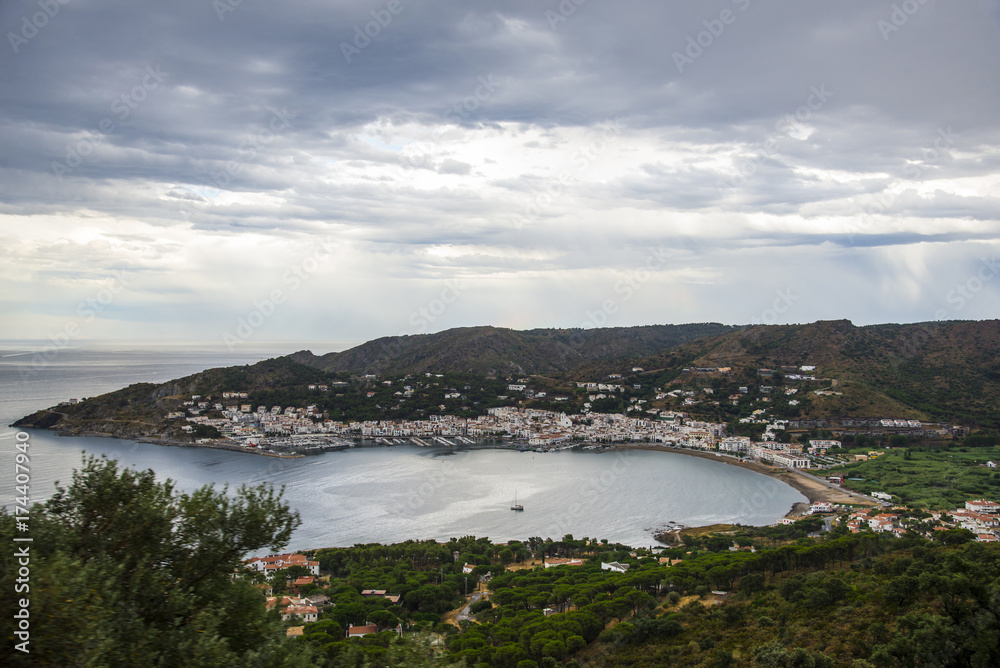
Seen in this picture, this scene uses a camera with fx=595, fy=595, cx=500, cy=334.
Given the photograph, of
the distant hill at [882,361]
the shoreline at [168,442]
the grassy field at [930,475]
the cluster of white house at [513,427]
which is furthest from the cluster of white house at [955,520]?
the shoreline at [168,442]

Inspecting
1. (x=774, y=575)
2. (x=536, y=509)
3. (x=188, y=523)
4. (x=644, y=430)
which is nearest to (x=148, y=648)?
(x=188, y=523)

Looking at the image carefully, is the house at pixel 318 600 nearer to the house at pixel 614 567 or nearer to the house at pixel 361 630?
the house at pixel 361 630

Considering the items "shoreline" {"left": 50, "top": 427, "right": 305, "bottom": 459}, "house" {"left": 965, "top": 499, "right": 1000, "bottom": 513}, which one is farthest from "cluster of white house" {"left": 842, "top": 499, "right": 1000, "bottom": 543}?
"shoreline" {"left": 50, "top": 427, "right": 305, "bottom": 459}

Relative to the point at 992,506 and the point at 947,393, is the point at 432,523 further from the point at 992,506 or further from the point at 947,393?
the point at 947,393

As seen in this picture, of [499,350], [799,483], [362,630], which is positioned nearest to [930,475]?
[799,483]

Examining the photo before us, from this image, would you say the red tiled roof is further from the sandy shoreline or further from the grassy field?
the grassy field

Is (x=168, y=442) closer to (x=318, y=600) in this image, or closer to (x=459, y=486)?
(x=459, y=486)
